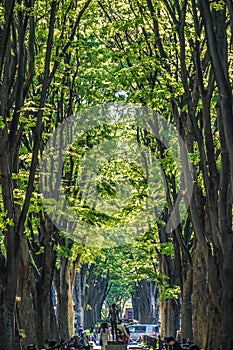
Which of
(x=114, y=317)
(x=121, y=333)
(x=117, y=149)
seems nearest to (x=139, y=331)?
(x=121, y=333)

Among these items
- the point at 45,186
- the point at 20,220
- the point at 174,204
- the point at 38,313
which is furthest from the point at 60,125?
the point at 20,220

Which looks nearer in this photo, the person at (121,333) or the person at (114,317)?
the person at (114,317)

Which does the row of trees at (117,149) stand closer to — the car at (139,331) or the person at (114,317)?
the person at (114,317)

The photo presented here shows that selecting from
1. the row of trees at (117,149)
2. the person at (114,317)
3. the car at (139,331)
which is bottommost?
the car at (139,331)

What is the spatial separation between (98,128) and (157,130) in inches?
242

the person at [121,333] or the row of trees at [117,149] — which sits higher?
the row of trees at [117,149]

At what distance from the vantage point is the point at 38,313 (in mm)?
24531

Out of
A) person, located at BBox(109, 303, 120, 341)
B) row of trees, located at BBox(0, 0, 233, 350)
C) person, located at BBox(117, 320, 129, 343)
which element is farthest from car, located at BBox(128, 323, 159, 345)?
person, located at BBox(109, 303, 120, 341)

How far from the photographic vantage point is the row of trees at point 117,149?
50.6 feet

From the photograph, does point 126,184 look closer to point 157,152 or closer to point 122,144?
point 122,144

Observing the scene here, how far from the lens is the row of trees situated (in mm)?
15422

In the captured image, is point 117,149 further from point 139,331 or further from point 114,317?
point 139,331

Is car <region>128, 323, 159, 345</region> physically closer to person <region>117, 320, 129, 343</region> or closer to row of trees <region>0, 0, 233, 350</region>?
row of trees <region>0, 0, 233, 350</region>

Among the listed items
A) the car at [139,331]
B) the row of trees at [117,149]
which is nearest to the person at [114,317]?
the row of trees at [117,149]
